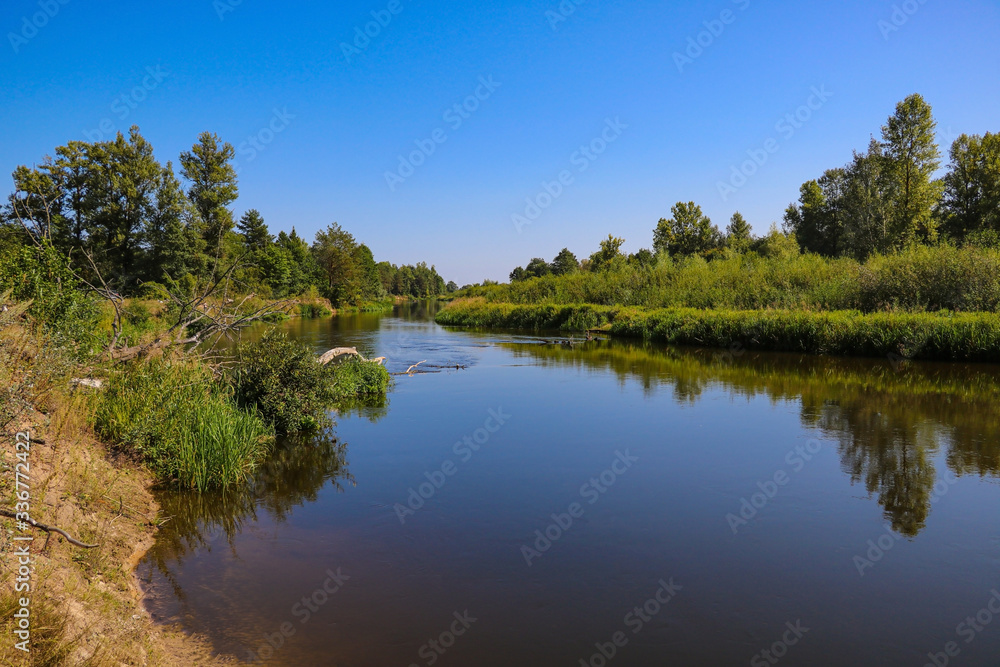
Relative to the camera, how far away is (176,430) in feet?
25.4

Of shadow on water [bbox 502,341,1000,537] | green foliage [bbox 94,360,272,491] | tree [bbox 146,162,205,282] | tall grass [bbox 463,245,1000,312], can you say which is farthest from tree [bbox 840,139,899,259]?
tree [bbox 146,162,205,282]

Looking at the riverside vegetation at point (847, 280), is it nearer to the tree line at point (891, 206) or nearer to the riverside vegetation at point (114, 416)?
the tree line at point (891, 206)

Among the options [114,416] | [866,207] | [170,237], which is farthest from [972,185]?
[170,237]

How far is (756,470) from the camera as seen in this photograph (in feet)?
27.8

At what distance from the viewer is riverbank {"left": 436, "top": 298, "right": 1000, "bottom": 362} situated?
17453 mm

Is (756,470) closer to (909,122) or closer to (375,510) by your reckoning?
(375,510)

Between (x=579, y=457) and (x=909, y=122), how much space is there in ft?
115

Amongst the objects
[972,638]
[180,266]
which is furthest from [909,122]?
[180,266]

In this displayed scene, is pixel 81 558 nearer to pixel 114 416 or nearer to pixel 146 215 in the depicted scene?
pixel 114 416

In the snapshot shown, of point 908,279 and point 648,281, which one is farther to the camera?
point 648,281

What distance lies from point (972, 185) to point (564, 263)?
4859 cm

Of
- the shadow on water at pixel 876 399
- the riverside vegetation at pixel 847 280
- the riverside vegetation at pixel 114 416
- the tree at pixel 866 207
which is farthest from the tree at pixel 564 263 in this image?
the riverside vegetation at pixel 114 416

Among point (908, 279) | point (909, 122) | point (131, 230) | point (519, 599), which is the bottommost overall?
point (519, 599)

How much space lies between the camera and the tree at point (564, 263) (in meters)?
80.8
